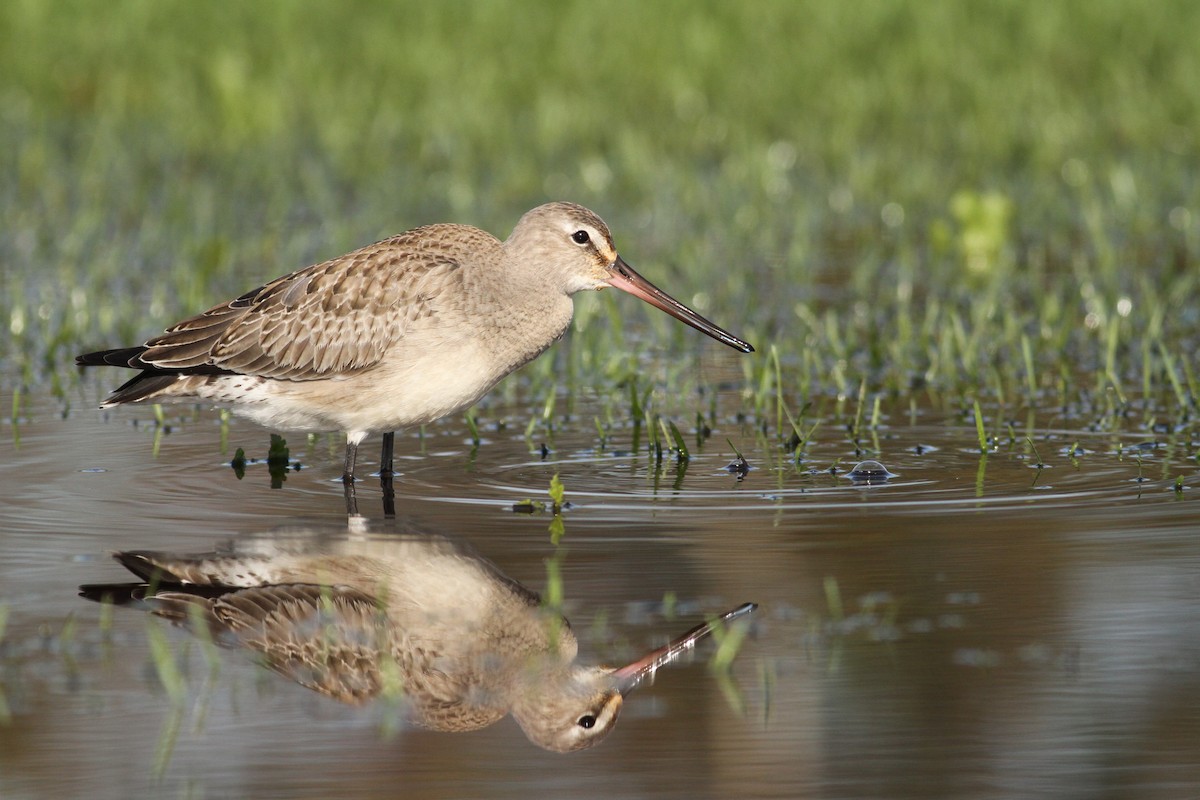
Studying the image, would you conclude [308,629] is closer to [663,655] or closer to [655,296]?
[663,655]

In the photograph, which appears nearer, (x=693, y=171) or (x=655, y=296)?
(x=655, y=296)

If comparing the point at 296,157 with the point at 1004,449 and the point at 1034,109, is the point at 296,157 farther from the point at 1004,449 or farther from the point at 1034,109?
the point at 1004,449

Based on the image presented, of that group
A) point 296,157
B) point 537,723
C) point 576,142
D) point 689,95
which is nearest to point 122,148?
point 296,157

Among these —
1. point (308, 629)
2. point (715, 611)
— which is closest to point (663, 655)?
point (715, 611)

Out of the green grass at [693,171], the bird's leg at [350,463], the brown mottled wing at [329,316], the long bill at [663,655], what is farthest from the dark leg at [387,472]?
the long bill at [663,655]

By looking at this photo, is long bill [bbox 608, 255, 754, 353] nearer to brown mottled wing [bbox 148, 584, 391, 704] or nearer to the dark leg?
the dark leg

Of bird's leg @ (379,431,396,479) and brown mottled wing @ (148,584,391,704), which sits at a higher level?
bird's leg @ (379,431,396,479)

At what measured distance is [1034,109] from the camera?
16.9 m

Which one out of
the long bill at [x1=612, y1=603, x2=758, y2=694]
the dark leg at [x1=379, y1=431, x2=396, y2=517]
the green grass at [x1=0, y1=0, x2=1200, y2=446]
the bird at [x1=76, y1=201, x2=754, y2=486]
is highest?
the green grass at [x1=0, y1=0, x2=1200, y2=446]

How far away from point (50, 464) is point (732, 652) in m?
3.97

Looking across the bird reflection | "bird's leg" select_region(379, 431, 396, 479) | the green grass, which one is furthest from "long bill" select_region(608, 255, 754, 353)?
the bird reflection

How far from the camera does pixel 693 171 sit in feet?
51.2

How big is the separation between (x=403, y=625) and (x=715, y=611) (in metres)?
0.90

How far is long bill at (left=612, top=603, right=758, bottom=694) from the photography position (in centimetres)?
530
